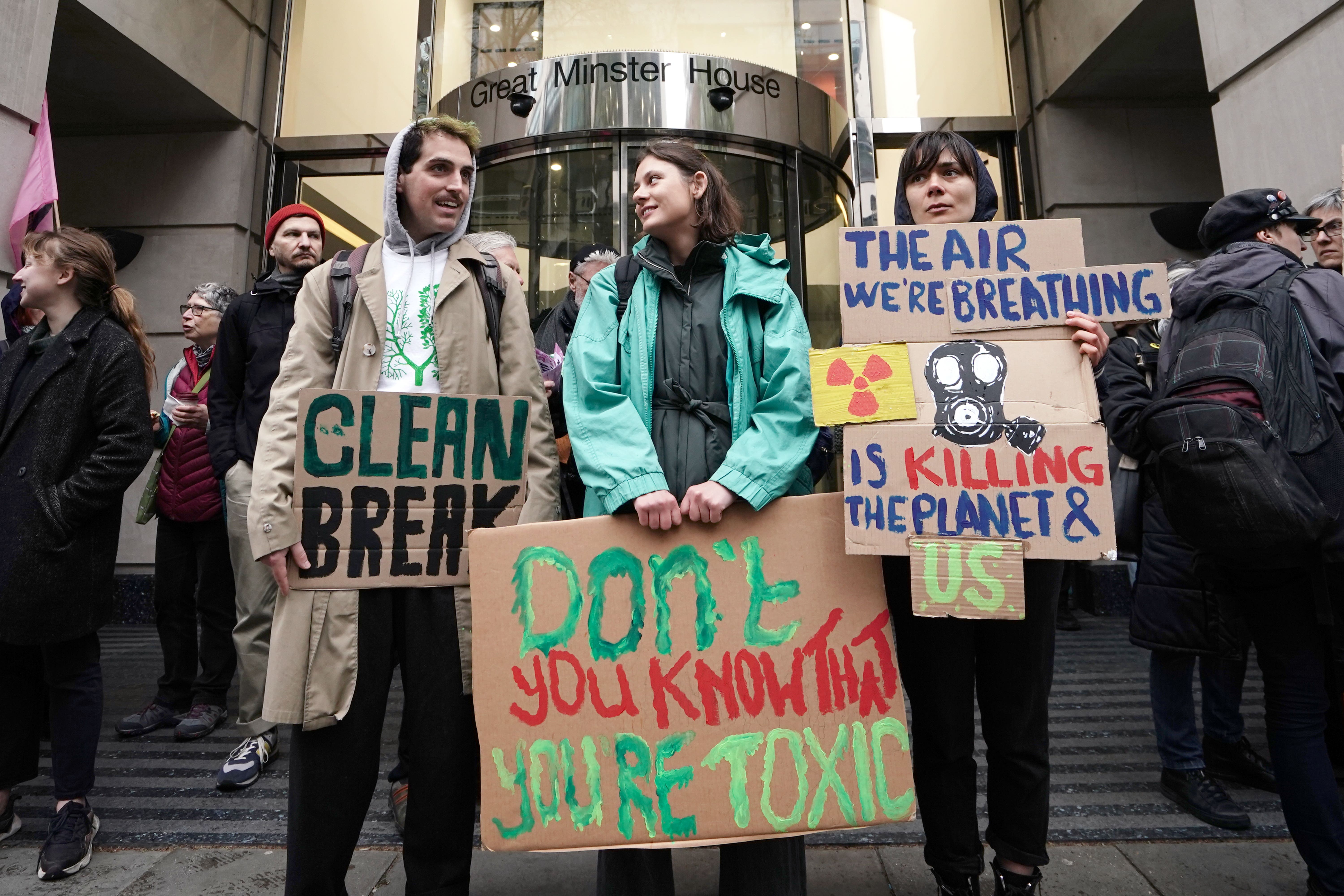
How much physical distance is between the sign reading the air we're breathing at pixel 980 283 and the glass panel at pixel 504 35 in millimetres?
7076

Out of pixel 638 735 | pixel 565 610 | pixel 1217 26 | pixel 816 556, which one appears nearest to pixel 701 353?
pixel 816 556

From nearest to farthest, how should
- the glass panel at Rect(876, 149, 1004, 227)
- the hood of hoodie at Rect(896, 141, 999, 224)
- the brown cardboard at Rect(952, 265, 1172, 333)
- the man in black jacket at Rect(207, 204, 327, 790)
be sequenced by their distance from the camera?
1. the brown cardboard at Rect(952, 265, 1172, 333)
2. the hood of hoodie at Rect(896, 141, 999, 224)
3. the man in black jacket at Rect(207, 204, 327, 790)
4. the glass panel at Rect(876, 149, 1004, 227)

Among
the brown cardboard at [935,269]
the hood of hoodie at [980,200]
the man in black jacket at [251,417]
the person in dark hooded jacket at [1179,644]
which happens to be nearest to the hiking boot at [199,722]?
the man in black jacket at [251,417]

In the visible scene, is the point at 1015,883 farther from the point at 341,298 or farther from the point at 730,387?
the point at 341,298

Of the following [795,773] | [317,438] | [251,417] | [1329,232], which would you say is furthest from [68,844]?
[1329,232]

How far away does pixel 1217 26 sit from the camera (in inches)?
183

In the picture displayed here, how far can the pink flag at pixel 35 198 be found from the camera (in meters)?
4.21

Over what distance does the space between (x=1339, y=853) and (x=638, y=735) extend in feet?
6.17

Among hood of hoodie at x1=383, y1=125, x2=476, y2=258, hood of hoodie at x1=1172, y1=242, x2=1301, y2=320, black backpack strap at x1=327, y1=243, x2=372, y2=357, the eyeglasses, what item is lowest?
black backpack strap at x1=327, y1=243, x2=372, y2=357

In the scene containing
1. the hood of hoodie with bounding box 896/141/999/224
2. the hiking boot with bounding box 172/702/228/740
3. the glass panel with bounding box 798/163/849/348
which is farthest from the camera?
the glass panel with bounding box 798/163/849/348

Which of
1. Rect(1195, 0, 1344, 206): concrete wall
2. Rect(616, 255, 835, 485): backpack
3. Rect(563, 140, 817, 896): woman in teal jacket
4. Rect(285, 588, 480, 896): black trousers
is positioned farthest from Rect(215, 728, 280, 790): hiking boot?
Rect(1195, 0, 1344, 206): concrete wall

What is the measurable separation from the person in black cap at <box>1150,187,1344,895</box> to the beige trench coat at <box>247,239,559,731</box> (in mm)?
1908

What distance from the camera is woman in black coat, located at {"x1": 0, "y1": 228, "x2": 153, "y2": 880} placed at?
8.28ft

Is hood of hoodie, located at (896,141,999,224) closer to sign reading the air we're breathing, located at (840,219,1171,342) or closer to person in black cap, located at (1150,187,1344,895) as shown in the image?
sign reading the air we're breathing, located at (840,219,1171,342)
